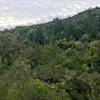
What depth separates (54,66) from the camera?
209ft

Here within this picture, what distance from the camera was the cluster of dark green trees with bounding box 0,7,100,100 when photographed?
163ft

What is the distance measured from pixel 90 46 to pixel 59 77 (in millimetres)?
23678

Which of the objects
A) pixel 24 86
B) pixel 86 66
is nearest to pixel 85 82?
pixel 86 66

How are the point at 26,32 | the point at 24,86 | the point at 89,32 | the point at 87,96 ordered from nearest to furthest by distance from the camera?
the point at 24,86 < the point at 87,96 < the point at 89,32 < the point at 26,32

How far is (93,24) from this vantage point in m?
107

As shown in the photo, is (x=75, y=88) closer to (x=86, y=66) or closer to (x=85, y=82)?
(x=85, y=82)

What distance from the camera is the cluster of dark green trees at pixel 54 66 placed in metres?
49.7

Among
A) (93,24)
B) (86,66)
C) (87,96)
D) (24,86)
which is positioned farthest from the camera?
(93,24)

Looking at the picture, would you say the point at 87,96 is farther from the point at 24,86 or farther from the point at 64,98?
the point at 24,86

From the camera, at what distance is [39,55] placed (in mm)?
79500

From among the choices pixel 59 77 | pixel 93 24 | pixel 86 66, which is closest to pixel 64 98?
pixel 59 77

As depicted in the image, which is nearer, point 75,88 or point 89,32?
point 75,88

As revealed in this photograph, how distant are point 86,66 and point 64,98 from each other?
21.4 meters

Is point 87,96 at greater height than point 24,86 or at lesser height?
lesser
